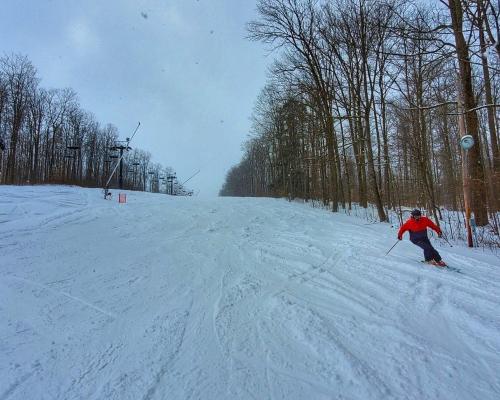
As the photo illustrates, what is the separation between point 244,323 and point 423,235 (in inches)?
221

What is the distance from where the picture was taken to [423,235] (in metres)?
7.57

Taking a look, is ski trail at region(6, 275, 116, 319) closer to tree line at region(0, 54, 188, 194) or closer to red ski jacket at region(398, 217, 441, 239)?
red ski jacket at region(398, 217, 441, 239)

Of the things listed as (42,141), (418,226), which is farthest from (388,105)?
(42,141)

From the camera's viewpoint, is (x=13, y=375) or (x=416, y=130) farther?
(x=416, y=130)

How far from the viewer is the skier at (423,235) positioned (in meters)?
7.16

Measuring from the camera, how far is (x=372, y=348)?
3586 millimetres

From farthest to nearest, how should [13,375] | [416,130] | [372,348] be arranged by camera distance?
[416,130]
[372,348]
[13,375]

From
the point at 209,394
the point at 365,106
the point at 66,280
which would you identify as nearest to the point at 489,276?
the point at 209,394

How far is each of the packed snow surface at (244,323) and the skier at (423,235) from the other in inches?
14.9

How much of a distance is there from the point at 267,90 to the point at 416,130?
19.3m

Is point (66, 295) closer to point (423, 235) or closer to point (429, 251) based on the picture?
point (429, 251)

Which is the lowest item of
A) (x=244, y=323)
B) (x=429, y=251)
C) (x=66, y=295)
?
(x=244, y=323)

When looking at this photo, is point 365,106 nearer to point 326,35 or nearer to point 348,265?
point 326,35

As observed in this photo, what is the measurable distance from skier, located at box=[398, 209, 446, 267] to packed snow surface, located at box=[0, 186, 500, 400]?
1.24ft
